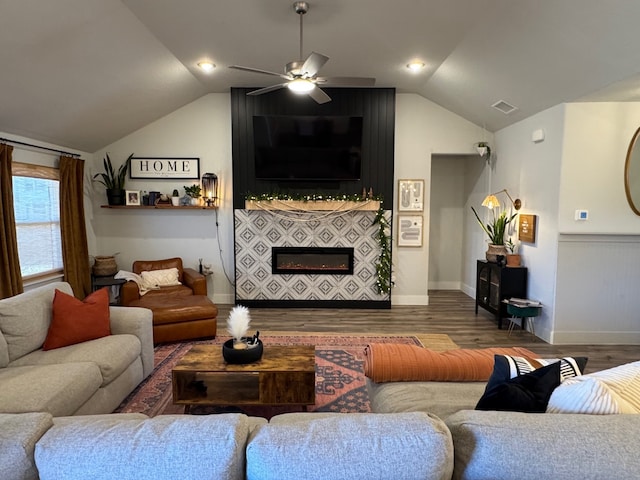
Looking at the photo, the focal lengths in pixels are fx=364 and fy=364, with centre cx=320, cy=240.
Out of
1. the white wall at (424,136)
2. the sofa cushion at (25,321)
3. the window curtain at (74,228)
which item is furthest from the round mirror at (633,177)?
the window curtain at (74,228)

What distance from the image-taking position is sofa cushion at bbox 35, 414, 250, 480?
0.97 meters

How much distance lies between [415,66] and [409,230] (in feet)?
7.62

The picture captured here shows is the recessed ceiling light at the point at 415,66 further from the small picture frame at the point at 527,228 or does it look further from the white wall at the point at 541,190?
the small picture frame at the point at 527,228

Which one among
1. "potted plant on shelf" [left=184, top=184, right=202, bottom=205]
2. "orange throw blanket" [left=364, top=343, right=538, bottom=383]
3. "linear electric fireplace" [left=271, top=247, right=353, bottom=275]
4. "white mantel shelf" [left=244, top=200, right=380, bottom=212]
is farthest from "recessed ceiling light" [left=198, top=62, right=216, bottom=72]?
"orange throw blanket" [left=364, top=343, right=538, bottom=383]

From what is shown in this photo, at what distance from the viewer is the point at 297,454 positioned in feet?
3.24

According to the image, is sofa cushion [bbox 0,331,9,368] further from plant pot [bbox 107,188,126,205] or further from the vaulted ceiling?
plant pot [bbox 107,188,126,205]

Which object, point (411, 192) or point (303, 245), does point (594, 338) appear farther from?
point (303, 245)

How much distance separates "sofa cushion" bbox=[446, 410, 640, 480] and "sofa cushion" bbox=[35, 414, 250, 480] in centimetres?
67

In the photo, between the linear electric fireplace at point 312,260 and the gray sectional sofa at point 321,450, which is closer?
the gray sectional sofa at point 321,450

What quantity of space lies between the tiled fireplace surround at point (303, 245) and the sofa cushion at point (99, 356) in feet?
9.10

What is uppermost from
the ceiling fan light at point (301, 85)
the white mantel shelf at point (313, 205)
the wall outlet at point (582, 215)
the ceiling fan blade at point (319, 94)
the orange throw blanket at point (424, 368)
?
the ceiling fan blade at point (319, 94)

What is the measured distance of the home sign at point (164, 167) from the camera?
18.4 feet

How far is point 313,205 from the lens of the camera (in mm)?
5336

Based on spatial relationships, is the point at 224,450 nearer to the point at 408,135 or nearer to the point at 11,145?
the point at 11,145
